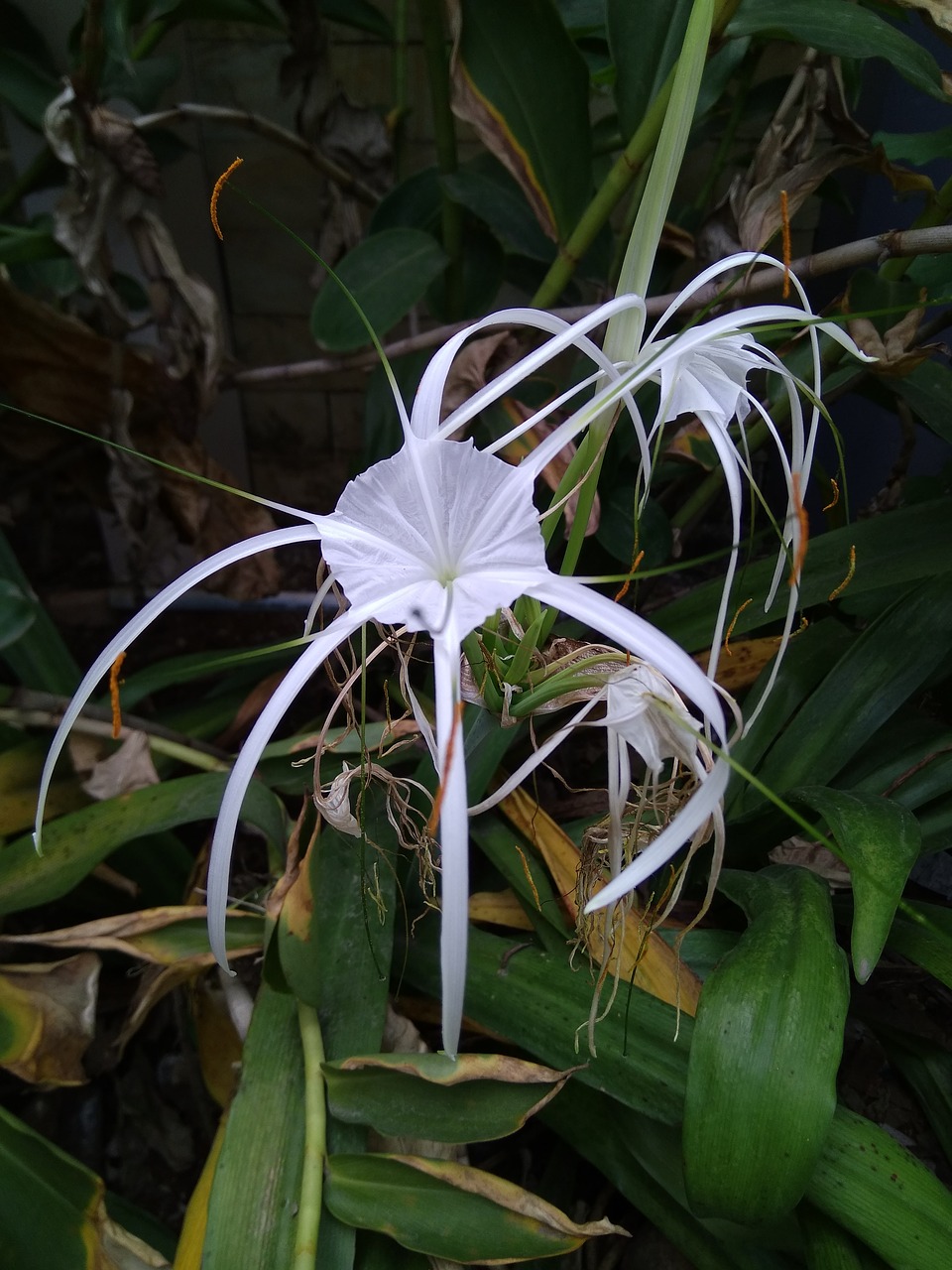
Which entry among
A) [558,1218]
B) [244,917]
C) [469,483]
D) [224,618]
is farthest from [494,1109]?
[224,618]

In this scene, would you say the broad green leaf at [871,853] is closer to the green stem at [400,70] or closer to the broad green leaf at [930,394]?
the broad green leaf at [930,394]

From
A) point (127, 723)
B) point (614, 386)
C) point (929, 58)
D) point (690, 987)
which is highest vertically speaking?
point (929, 58)

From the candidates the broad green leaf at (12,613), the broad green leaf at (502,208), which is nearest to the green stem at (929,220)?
the broad green leaf at (502,208)

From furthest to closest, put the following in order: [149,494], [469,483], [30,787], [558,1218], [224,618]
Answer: [224,618] → [149,494] → [30,787] → [558,1218] → [469,483]

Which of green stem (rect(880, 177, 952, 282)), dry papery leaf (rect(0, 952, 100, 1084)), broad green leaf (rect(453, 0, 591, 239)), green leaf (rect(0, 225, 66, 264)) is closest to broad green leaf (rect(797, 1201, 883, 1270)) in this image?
dry papery leaf (rect(0, 952, 100, 1084))

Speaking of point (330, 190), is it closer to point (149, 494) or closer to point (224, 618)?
point (149, 494)

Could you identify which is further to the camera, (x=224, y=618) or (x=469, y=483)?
(x=224, y=618)

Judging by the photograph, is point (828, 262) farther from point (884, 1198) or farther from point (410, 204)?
point (884, 1198)
